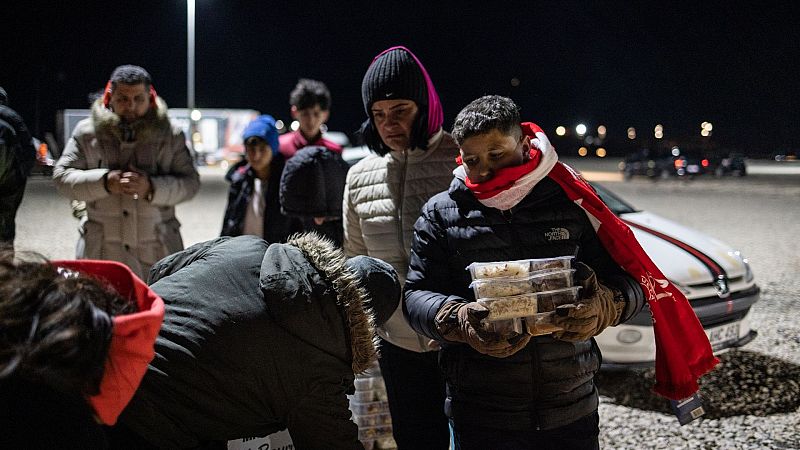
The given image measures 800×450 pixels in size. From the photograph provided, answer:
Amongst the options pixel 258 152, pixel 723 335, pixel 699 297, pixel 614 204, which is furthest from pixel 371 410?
pixel 614 204

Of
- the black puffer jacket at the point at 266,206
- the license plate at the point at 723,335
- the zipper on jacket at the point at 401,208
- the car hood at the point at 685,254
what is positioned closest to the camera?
the zipper on jacket at the point at 401,208

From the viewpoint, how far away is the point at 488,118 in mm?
2287

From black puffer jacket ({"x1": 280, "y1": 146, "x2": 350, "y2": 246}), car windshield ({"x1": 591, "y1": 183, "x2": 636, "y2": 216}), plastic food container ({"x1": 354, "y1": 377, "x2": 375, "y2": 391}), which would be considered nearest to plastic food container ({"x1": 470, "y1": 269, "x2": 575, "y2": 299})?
plastic food container ({"x1": 354, "y1": 377, "x2": 375, "y2": 391})

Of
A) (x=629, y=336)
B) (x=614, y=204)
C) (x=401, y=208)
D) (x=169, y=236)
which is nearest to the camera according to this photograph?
(x=401, y=208)

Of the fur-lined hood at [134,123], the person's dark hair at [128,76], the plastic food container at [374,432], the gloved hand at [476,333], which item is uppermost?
the person's dark hair at [128,76]

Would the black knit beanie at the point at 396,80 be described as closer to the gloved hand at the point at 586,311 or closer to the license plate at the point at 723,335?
the gloved hand at the point at 586,311

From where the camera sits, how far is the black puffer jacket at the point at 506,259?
2.26 meters

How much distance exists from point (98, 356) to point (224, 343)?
41 centimetres

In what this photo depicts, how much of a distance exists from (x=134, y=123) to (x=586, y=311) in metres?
3.23

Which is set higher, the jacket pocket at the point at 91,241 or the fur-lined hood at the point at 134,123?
the fur-lined hood at the point at 134,123

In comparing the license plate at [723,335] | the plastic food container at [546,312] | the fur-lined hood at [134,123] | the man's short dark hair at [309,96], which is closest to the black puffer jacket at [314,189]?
the fur-lined hood at [134,123]

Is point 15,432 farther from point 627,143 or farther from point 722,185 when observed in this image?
point 627,143

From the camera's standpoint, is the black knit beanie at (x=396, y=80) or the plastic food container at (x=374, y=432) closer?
the black knit beanie at (x=396, y=80)

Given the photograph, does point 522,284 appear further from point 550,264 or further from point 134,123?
point 134,123
